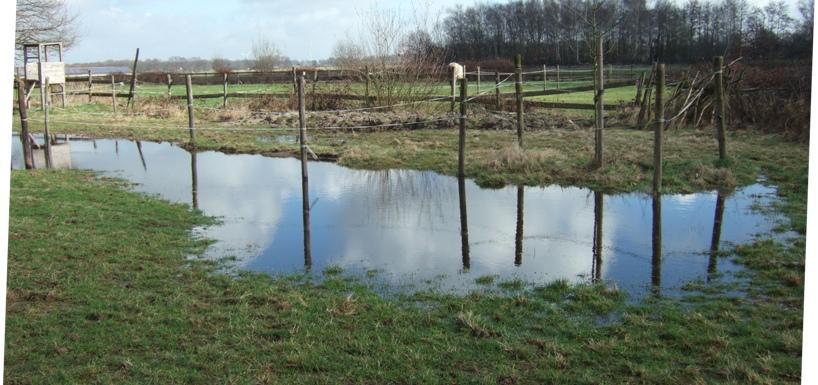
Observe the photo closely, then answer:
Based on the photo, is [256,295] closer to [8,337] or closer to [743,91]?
[8,337]

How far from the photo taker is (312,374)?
341cm

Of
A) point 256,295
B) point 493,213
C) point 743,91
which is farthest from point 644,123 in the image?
point 256,295

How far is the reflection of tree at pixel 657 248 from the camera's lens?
5046mm

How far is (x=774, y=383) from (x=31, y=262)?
5145 mm

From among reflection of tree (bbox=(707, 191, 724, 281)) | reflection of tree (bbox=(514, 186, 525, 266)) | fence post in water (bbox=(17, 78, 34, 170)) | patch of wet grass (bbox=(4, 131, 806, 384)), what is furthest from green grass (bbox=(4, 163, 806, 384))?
fence post in water (bbox=(17, 78, 34, 170))

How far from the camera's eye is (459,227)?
709 centimetres

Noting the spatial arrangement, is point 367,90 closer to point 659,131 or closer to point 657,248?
point 659,131

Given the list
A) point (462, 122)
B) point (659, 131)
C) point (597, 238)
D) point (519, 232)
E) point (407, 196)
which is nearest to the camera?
point (597, 238)

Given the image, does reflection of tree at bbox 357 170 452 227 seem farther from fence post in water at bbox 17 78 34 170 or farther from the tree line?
fence post in water at bbox 17 78 34 170

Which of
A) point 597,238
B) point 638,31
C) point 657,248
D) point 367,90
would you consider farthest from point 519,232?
point 638,31

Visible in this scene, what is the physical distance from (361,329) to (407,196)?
15.8 ft

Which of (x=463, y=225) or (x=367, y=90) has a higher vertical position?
(x=367, y=90)

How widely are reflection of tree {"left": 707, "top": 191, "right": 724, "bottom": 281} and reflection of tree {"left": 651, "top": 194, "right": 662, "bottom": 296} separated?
14.4 inches

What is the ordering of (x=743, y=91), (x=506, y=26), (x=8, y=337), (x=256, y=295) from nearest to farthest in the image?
(x=8, y=337), (x=256, y=295), (x=743, y=91), (x=506, y=26)
